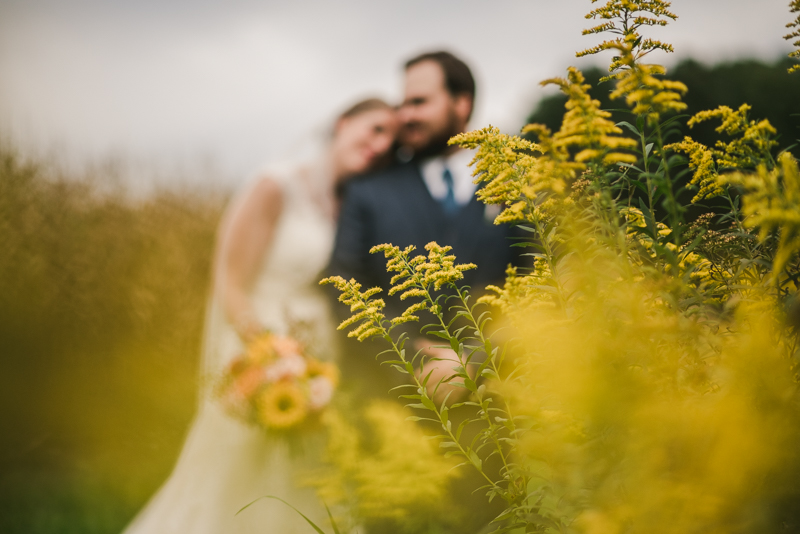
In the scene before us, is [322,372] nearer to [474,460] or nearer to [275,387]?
[275,387]

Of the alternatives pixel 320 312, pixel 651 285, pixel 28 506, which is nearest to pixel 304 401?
pixel 320 312

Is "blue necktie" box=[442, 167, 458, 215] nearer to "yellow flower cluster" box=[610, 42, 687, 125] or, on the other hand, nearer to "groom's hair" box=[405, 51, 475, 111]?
"groom's hair" box=[405, 51, 475, 111]

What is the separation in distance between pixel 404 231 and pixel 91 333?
534 cm

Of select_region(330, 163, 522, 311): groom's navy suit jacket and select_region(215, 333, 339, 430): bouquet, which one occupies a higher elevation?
select_region(330, 163, 522, 311): groom's navy suit jacket

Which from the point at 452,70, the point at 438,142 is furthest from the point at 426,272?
the point at 452,70

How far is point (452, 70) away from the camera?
4.36m

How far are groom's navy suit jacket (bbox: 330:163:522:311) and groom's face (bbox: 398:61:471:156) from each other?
0.74 m

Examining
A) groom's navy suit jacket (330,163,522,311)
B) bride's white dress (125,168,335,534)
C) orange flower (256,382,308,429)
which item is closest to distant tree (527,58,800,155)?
groom's navy suit jacket (330,163,522,311)

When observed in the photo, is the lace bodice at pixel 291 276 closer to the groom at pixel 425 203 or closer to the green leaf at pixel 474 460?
the groom at pixel 425 203

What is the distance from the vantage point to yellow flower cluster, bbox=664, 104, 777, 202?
1.12 meters

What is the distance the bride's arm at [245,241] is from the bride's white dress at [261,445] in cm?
10

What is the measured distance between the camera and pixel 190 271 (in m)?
6.71

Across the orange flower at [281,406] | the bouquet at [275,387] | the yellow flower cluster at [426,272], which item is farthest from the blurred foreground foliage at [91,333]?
the yellow flower cluster at [426,272]

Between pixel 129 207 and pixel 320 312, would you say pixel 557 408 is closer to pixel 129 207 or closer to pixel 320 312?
pixel 320 312
